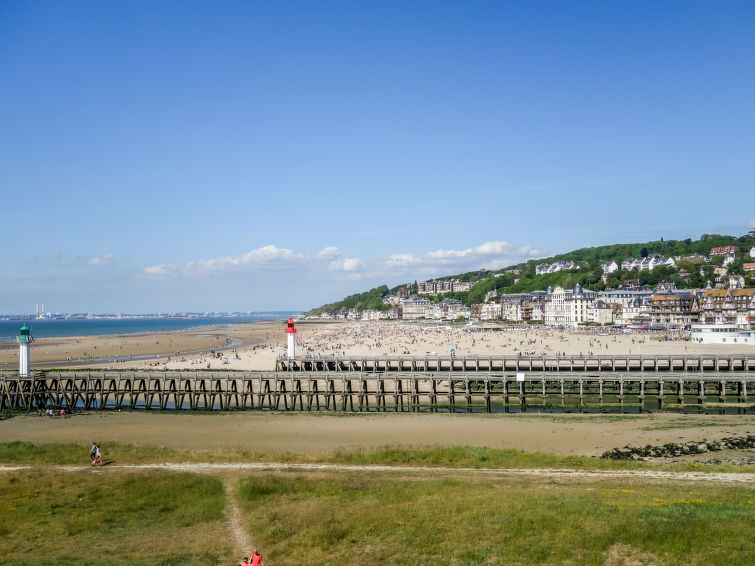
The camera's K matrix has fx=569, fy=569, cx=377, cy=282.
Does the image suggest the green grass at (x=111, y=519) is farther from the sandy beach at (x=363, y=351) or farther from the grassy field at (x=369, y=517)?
the sandy beach at (x=363, y=351)

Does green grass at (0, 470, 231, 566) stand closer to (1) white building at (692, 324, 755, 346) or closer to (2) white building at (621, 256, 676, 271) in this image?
(1) white building at (692, 324, 755, 346)

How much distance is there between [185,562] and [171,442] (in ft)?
58.7

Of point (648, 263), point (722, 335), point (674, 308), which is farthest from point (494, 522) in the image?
point (648, 263)

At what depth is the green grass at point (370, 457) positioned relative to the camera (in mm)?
23562

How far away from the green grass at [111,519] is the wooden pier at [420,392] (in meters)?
21.6

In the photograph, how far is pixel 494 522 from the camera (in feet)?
52.0

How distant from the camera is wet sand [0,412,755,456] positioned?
29438 millimetres

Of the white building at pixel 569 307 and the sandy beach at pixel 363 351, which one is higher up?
the white building at pixel 569 307

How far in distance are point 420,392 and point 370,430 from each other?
11.8 meters

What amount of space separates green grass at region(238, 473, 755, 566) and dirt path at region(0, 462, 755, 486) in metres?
1.60

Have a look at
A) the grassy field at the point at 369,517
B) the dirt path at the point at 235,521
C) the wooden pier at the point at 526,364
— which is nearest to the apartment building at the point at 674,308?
the wooden pier at the point at 526,364

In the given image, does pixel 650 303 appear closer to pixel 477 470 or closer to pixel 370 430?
pixel 370 430

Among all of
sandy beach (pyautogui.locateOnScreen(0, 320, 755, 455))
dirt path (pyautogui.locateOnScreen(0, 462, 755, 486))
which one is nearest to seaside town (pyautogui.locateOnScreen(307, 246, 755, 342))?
sandy beach (pyautogui.locateOnScreen(0, 320, 755, 455))

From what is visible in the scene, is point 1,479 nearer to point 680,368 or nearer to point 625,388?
point 625,388
